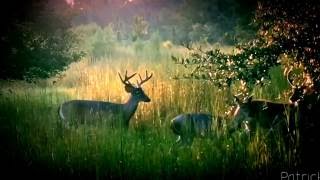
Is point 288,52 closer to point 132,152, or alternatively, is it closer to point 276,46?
point 276,46

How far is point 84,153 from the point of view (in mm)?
6496

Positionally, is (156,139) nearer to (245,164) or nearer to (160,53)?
(245,164)

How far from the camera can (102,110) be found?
8.50 m

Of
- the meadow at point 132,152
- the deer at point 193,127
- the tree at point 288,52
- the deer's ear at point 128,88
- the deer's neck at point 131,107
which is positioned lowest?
the meadow at point 132,152

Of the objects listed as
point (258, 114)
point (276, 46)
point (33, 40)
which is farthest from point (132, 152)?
point (33, 40)

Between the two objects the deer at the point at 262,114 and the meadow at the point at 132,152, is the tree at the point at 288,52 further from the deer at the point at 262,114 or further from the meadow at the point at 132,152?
the meadow at the point at 132,152

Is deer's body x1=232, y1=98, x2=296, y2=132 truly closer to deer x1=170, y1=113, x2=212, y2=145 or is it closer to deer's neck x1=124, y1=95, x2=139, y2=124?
deer x1=170, y1=113, x2=212, y2=145

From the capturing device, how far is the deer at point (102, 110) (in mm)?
8180

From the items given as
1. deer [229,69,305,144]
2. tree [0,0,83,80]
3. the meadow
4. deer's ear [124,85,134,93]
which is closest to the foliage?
deer [229,69,305,144]

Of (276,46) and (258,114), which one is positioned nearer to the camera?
(276,46)

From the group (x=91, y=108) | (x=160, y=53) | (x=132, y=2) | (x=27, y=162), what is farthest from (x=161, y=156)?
(x=132, y=2)

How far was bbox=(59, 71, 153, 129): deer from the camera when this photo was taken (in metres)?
8.18

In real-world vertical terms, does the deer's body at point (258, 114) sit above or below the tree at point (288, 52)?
below

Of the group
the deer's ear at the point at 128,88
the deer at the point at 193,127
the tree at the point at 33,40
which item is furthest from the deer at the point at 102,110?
the tree at the point at 33,40
